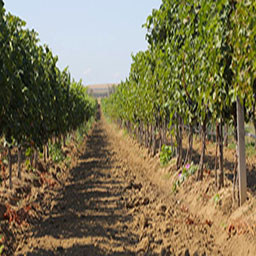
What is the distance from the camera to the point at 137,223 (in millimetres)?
7043

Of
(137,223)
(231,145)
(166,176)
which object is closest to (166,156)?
(166,176)

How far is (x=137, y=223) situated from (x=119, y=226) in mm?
342

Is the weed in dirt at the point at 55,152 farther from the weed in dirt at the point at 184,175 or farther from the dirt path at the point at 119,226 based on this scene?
the weed in dirt at the point at 184,175

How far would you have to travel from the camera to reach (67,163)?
15898 millimetres

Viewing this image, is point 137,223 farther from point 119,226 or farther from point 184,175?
point 184,175

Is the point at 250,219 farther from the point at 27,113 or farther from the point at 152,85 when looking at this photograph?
the point at 152,85

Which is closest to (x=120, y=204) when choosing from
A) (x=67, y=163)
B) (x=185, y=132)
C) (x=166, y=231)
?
(x=166, y=231)

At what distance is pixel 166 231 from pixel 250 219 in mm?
1409

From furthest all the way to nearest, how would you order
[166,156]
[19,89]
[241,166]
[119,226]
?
1. [166,156]
2. [19,89]
3. [119,226]
4. [241,166]

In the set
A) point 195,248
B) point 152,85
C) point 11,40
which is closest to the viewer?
point 195,248

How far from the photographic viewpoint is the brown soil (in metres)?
5.65


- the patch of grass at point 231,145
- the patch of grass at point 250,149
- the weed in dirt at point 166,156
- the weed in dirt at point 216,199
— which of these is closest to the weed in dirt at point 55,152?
the weed in dirt at point 166,156

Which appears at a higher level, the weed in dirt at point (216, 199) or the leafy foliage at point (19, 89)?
the leafy foliage at point (19, 89)

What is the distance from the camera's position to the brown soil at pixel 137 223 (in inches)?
223
